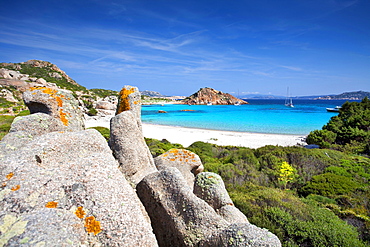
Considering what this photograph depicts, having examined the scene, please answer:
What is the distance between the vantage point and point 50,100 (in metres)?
4.49

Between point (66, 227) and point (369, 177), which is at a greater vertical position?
point (66, 227)

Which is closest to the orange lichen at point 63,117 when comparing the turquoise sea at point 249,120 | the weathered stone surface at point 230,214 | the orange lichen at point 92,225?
the orange lichen at point 92,225

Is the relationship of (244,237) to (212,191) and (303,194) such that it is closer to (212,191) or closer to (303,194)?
(212,191)

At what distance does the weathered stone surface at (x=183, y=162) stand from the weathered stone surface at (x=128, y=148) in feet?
4.63

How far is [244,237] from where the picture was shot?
8.27 feet

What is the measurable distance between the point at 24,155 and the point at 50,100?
236 centimetres

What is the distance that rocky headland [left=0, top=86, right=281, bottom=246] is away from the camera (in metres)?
1.86

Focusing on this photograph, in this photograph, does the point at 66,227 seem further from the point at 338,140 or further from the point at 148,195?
the point at 338,140

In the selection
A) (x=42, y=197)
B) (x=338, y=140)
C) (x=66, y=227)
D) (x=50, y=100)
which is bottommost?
(x=338, y=140)

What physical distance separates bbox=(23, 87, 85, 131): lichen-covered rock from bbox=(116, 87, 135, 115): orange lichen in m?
1.22

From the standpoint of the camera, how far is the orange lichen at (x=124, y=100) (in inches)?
226

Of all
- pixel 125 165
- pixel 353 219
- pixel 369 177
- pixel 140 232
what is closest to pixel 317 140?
pixel 369 177

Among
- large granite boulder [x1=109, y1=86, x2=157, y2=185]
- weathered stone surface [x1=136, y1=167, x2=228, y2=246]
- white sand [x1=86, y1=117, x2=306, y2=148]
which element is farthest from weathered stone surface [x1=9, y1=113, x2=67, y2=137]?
white sand [x1=86, y1=117, x2=306, y2=148]

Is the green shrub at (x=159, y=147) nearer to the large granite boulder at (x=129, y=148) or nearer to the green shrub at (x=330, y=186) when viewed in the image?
the large granite boulder at (x=129, y=148)
